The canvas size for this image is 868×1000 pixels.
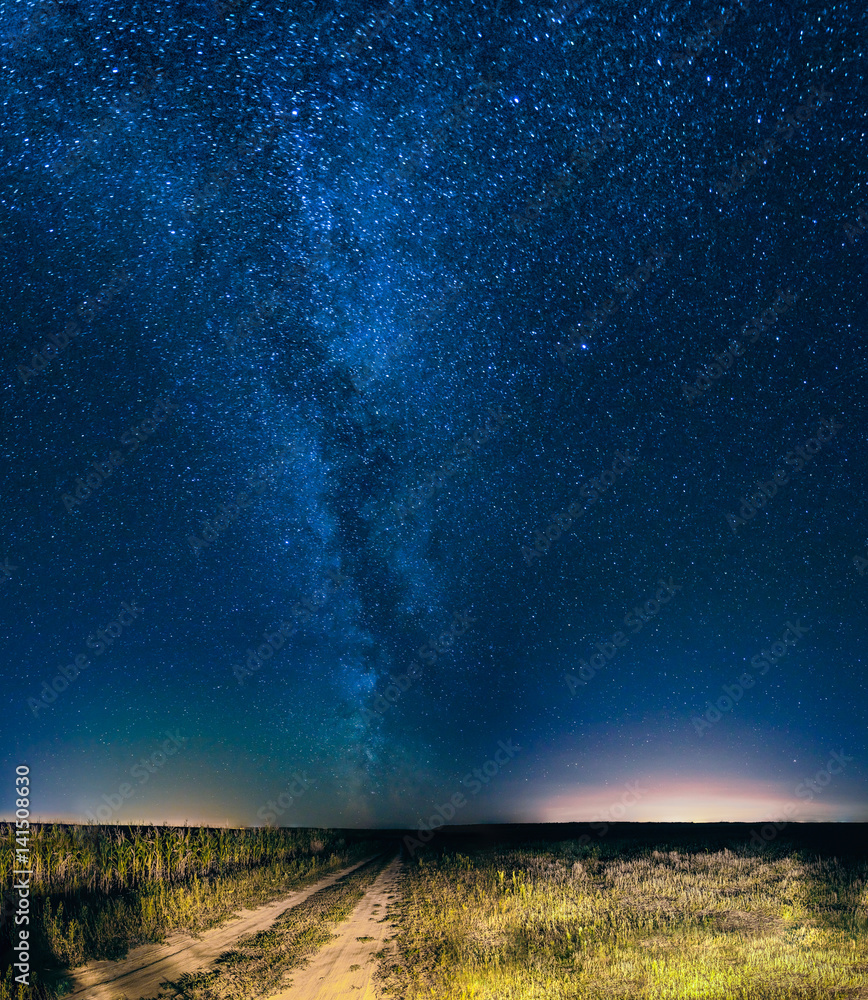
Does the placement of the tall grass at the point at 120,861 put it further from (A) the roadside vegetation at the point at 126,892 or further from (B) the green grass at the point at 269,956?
(B) the green grass at the point at 269,956

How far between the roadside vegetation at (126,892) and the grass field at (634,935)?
3636 millimetres

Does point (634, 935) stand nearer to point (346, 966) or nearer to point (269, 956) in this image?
point (346, 966)

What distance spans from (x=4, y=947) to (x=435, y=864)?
15663 millimetres

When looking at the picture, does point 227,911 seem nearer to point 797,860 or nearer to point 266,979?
point 266,979

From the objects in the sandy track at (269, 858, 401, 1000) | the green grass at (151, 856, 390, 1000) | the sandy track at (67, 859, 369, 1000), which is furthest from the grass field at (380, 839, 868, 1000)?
the sandy track at (67, 859, 369, 1000)

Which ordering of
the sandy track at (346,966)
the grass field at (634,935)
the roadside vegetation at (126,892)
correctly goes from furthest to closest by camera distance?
1. the roadside vegetation at (126,892)
2. the grass field at (634,935)
3. the sandy track at (346,966)

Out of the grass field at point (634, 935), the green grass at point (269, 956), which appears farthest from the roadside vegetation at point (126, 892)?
the grass field at point (634, 935)

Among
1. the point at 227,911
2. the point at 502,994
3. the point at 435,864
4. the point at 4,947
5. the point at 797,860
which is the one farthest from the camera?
the point at 435,864

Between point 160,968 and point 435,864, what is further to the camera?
point 435,864

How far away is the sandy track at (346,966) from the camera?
7316 millimetres

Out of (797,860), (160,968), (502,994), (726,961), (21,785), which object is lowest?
(797,860)

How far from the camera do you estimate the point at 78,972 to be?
26.3 feet

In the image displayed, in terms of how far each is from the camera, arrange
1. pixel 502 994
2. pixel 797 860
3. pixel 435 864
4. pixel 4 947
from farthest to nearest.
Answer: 1. pixel 435 864
2. pixel 797 860
3. pixel 4 947
4. pixel 502 994

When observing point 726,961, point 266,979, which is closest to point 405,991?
point 266,979
